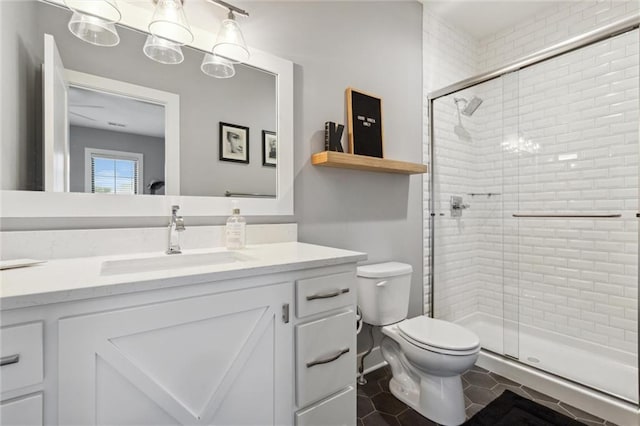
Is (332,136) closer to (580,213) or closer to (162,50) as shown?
(162,50)

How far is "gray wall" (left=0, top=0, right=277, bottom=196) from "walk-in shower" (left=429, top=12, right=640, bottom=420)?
1.51 m

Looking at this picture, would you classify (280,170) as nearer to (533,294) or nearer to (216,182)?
(216,182)

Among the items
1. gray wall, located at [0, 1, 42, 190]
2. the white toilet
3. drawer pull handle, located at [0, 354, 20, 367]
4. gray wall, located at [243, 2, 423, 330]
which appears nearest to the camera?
drawer pull handle, located at [0, 354, 20, 367]

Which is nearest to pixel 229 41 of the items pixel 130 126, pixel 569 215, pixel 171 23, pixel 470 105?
pixel 171 23

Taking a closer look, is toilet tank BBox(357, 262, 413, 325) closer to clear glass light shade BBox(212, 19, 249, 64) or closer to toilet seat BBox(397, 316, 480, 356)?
toilet seat BBox(397, 316, 480, 356)

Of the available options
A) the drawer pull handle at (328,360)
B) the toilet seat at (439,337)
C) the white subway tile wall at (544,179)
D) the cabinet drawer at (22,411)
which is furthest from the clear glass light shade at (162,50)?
the white subway tile wall at (544,179)

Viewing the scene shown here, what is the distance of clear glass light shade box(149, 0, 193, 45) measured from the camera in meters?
1.24

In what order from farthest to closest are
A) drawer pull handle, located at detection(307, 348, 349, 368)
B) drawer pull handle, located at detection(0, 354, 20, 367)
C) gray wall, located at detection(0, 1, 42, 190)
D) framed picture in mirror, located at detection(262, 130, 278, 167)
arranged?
framed picture in mirror, located at detection(262, 130, 278, 167) < drawer pull handle, located at detection(307, 348, 349, 368) < gray wall, located at detection(0, 1, 42, 190) < drawer pull handle, located at detection(0, 354, 20, 367)

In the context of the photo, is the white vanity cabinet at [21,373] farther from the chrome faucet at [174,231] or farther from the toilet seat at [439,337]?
the toilet seat at [439,337]

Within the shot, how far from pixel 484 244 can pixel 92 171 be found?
2.85 metres

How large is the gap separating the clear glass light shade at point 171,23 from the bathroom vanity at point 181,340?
37.2 inches

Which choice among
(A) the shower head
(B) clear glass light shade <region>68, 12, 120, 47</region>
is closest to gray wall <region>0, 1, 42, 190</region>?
(B) clear glass light shade <region>68, 12, 120, 47</region>

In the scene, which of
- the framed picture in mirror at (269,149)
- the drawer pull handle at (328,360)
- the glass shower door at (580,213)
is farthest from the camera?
the glass shower door at (580,213)

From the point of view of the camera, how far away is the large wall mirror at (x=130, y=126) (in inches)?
43.0
